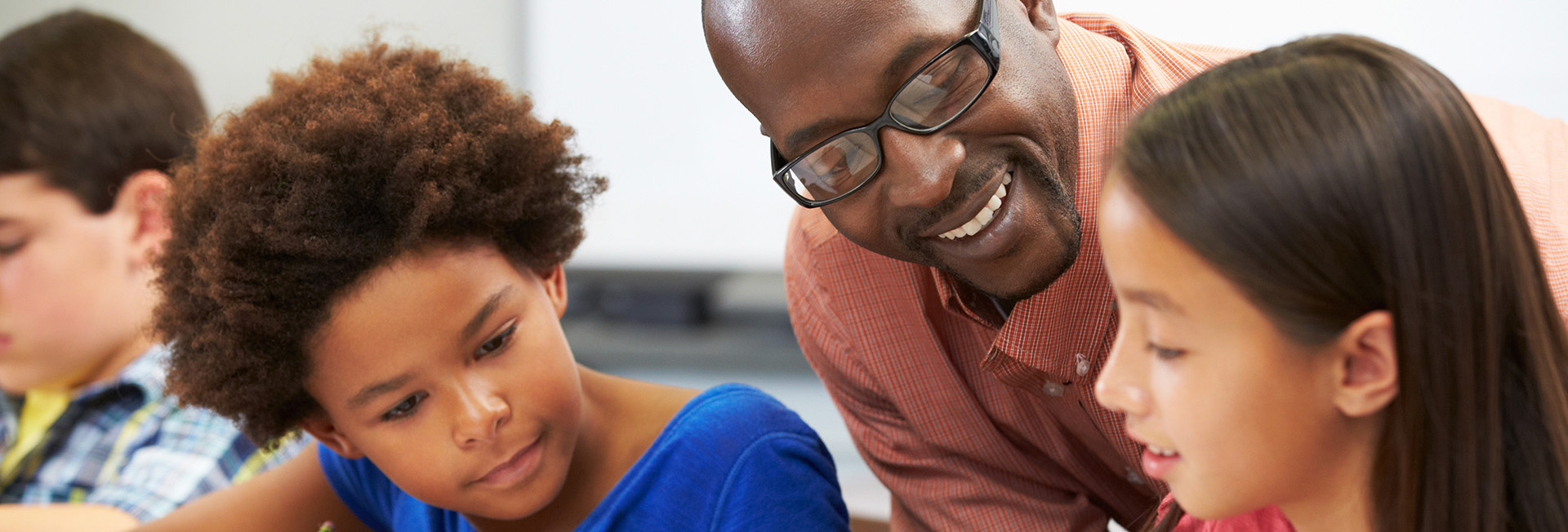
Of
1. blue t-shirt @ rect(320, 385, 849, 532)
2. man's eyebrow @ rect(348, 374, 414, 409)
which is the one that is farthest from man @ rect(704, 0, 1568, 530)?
man's eyebrow @ rect(348, 374, 414, 409)

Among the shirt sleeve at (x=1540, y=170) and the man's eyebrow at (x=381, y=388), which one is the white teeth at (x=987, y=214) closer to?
the shirt sleeve at (x=1540, y=170)

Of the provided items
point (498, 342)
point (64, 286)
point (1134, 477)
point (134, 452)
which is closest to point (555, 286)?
point (498, 342)

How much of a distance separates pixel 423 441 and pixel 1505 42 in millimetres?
2016

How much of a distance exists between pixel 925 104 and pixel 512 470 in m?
0.55

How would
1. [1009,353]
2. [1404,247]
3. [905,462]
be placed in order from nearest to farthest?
[1404,247] → [1009,353] → [905,462]

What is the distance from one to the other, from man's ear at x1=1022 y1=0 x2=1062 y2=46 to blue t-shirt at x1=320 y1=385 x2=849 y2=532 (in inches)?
19.4

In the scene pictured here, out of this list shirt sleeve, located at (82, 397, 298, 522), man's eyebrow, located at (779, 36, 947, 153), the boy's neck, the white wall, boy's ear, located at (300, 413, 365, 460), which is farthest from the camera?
the white wall

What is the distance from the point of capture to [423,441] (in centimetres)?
117

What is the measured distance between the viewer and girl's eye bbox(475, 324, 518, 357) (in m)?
1.18

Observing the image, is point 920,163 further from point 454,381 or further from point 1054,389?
point 454,381

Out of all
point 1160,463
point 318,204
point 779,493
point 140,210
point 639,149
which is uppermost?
point 318,204

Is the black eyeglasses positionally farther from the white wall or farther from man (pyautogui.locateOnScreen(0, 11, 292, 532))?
the white wall

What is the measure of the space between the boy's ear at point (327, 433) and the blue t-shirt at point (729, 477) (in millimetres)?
264

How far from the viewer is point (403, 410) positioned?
1178mm
